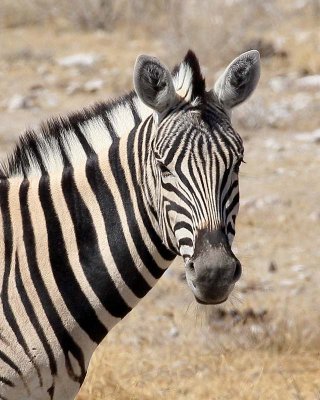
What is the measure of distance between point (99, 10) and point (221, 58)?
10.8 feet

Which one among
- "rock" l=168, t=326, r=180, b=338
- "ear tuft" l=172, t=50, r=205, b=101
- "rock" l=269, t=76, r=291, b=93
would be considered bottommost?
"rock" l=269, t=76, r=291, b=93

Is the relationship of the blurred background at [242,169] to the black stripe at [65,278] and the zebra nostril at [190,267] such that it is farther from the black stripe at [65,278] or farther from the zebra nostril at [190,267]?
the zebra nostril at [190,267]

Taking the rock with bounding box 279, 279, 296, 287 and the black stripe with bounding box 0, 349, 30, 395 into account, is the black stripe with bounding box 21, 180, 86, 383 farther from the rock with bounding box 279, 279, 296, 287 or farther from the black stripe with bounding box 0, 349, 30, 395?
the rock with bounding box 279, 279, 296, 287

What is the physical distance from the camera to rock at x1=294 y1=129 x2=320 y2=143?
37.6 feet

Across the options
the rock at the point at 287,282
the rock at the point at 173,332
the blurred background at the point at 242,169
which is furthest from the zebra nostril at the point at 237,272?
the rock at the point at 287,282

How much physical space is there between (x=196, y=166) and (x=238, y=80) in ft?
1.58

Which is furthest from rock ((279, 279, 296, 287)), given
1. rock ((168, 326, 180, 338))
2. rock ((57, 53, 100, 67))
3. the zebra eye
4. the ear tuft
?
rock ((57, 53, 100, 67))

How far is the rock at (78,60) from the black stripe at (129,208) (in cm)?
1041

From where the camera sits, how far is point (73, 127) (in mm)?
4535

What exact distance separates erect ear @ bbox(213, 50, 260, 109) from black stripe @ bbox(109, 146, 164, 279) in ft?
1.61

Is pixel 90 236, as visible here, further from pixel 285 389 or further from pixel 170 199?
pixel 285 389

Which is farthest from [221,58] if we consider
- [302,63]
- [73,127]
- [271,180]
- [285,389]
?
[73,127]

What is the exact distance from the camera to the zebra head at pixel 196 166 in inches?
157

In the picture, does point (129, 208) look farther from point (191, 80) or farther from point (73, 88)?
point (73, 88)
